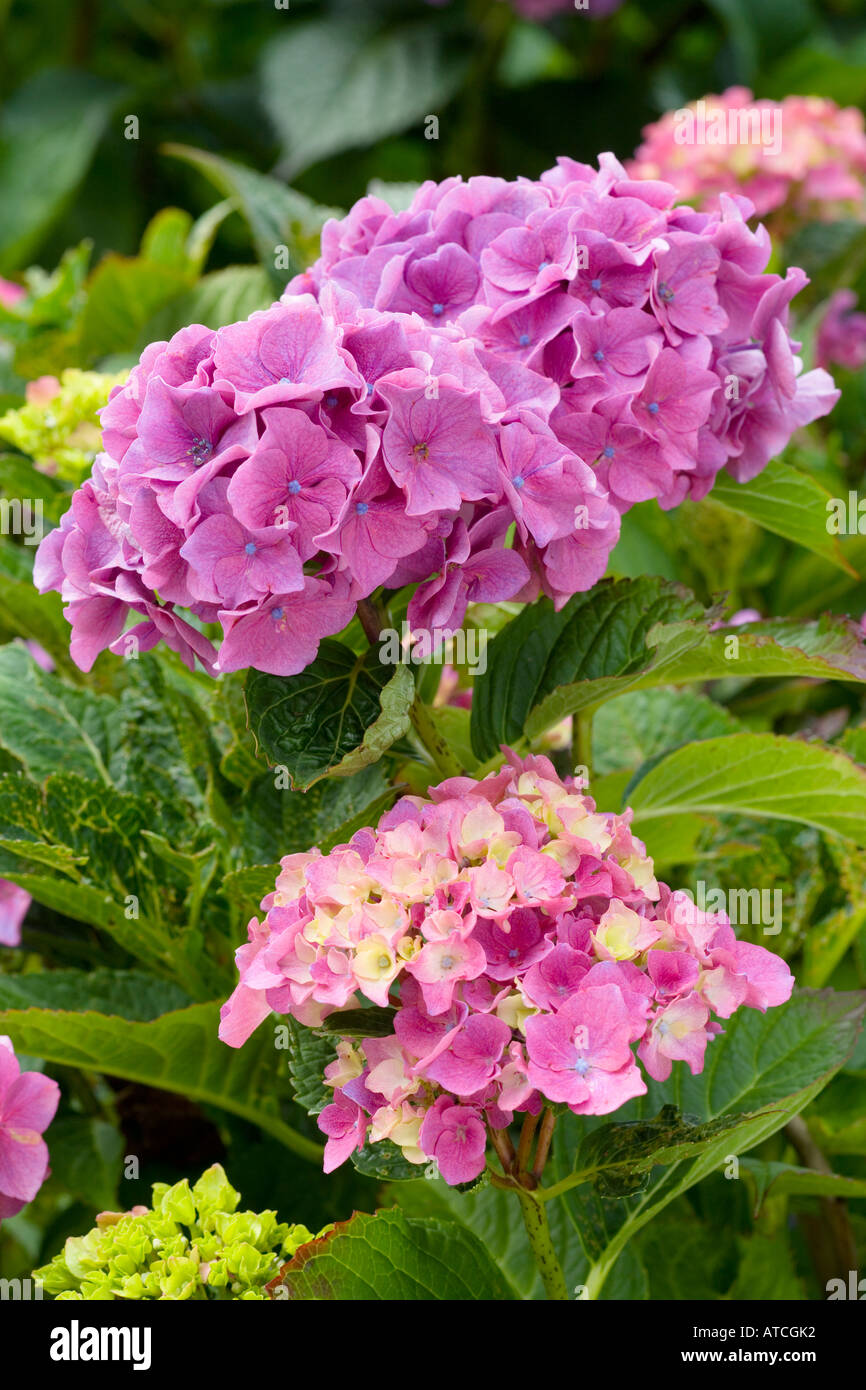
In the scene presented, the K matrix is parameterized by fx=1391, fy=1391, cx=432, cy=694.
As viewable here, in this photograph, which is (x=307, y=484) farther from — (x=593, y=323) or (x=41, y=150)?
(x=41, y=150)

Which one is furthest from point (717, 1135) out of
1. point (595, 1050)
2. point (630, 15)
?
point (630, 15)

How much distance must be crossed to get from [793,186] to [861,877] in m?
0.81

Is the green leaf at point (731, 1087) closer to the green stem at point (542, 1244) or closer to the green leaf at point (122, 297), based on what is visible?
the green stem at point (542, 1244)

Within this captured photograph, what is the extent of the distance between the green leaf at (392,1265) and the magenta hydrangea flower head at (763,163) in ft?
3.23

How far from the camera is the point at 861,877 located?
752mm

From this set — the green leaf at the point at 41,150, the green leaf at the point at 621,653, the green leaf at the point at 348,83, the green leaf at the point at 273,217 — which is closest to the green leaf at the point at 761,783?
the green leaf at the point at 621,653

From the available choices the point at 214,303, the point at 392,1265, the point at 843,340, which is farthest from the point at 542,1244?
the point at 843,340

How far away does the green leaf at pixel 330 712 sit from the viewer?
0.50 metres

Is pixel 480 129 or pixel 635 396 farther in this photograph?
pixel 480 129

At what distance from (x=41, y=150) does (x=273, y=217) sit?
116 cm

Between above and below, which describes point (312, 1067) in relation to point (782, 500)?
below

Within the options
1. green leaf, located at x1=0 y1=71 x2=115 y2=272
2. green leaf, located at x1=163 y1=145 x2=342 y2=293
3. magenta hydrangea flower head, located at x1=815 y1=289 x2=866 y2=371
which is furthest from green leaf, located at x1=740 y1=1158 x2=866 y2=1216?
green leaf, located at x1=0 y1=71 x2=115 y2=272

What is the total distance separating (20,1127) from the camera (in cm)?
58
